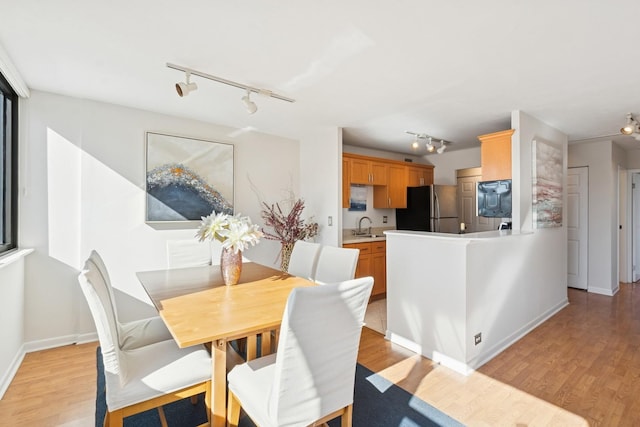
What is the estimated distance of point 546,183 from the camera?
3658 millimetres

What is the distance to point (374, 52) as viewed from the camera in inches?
83.0

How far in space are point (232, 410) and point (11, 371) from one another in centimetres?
219

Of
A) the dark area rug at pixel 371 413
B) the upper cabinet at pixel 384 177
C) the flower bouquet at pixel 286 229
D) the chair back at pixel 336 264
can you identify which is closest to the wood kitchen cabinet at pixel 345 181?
the upper cabinet at pixel 384 177

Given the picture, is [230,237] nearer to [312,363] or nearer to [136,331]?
[136,331]

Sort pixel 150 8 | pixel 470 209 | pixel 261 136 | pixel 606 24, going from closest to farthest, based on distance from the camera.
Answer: pixel 150 8 → pixel 606 24 → pixel 261 136 → pixel 470 209

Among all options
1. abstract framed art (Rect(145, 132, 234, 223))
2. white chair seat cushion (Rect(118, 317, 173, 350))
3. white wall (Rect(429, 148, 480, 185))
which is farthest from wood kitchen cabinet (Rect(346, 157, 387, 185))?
white chair seat cushion (Rect(118, 317, 173, 350))

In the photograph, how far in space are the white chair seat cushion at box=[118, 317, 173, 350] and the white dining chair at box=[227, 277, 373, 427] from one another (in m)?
0.82

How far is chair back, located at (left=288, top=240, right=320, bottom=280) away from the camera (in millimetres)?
2773

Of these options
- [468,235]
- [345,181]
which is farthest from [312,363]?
[345,181]

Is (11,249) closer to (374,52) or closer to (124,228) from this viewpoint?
(124,228)

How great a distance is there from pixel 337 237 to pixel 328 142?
4.30ft

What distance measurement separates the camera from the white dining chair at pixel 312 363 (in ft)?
3.89

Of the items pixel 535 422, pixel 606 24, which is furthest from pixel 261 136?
pixel 535 422

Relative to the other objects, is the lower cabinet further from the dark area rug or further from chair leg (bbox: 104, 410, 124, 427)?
chair leg (bbox: 104, 410, 124, 427)
